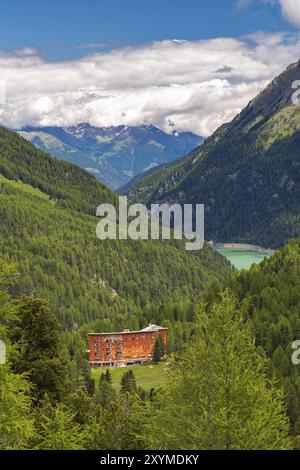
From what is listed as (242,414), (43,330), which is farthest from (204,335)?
(43,330)

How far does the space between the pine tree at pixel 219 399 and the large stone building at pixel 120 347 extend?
424 ft

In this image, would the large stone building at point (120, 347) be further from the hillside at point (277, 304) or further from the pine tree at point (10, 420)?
the pine tree at point (10, 420)

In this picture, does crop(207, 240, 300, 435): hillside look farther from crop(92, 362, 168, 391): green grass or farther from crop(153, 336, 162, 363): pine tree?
crop(92, 362, 168, 391): green grass

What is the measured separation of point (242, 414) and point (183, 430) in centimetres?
270

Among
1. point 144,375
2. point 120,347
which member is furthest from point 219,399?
point 120,347

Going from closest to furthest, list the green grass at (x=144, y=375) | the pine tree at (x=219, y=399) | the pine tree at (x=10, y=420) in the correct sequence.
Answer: the pine tree at (x=219, y=399) < the pine tree at (x=10, y=420) < the green grass at (x=144, y=375)

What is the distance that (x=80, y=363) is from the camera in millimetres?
147500

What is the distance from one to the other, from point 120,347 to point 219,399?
134 metres

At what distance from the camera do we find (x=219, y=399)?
102 feet

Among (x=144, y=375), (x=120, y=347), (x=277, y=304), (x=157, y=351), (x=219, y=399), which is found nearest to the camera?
(x=219, y=399)

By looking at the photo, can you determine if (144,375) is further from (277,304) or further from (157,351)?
(277,304)

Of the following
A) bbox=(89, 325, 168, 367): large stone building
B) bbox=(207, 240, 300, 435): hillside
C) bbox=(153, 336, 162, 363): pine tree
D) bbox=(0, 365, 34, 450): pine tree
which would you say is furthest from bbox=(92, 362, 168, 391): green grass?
bbox=(0, 365, 34, 450): pine tree

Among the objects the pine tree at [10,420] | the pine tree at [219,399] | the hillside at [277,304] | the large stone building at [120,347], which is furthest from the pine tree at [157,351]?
the pine tree at [219,399]

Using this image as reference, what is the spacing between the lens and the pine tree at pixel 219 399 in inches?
1186
